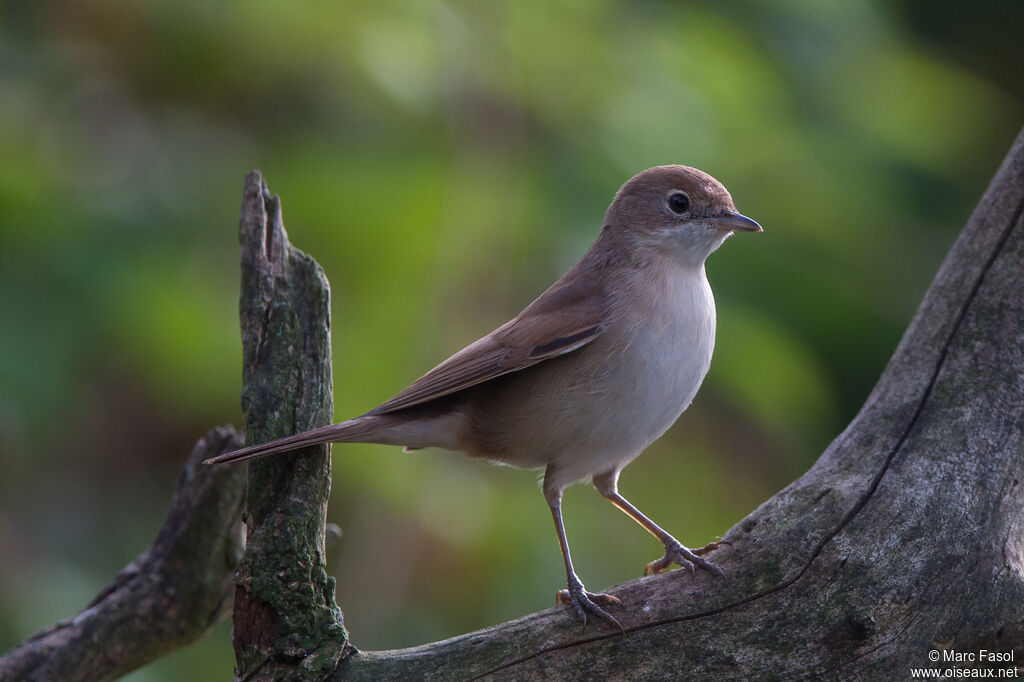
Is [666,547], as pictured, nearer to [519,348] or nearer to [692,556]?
[692,556]

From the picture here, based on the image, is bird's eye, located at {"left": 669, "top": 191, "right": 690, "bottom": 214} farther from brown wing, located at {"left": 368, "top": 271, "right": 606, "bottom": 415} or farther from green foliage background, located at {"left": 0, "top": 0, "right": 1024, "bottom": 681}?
green foliage background, located at {"left": 0, "top": 0, "right": 1024, "bottom": 681}

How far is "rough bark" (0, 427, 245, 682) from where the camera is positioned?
15.0 feet

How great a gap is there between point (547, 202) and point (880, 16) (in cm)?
354

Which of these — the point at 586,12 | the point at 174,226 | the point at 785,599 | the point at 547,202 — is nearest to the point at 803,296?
the point at 547,202

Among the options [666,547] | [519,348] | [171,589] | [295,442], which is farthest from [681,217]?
[171,589]

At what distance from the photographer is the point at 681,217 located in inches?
181

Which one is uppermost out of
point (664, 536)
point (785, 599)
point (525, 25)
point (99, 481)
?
point (525, 25)

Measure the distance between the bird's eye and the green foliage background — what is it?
3.40 ft

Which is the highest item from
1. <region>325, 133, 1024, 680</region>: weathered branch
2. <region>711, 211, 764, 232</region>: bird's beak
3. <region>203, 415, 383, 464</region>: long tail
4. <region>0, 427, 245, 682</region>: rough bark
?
<region>711, 211, 764, 232</region>: bird's beak

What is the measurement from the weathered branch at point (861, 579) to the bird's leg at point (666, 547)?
0.13 ft

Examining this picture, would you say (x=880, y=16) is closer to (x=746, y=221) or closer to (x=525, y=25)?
(x=525, y=25)

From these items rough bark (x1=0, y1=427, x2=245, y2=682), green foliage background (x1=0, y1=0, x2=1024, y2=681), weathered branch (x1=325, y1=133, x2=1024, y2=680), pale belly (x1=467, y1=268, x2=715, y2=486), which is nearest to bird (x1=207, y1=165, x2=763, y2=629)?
pale belly (x1=467, y1=268, x2=715, y2=486)

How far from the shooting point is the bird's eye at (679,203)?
4598mm

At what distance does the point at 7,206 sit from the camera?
5852 mm
